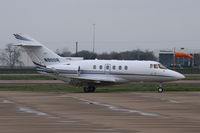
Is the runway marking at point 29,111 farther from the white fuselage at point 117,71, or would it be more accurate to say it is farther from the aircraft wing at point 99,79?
the white fuselage at point 117,71

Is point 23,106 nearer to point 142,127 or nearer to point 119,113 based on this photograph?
point 119,113

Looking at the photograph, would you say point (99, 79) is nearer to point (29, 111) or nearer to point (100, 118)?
point (29, 111)

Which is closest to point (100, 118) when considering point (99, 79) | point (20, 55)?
point (99, 79)

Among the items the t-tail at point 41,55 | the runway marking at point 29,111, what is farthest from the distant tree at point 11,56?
the runway marking at point 29,111

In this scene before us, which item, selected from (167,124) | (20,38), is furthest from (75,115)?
(20,38)

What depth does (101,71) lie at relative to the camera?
3778 centimetres

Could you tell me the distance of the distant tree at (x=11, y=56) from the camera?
4814 inches

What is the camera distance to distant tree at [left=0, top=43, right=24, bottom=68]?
401 ft

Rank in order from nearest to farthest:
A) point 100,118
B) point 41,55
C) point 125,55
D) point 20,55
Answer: point 100,118, point 41,55, point 125,55, point 20,55

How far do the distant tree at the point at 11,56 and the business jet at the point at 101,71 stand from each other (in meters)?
83.4

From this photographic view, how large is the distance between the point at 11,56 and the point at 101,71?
9075cm

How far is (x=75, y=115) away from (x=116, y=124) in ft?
11.7

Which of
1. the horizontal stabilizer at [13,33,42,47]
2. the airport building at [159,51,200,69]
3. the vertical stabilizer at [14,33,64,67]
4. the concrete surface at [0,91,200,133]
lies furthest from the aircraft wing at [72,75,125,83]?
the airport building at [159,51,200,69]

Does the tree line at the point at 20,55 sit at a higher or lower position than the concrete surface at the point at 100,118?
higher
